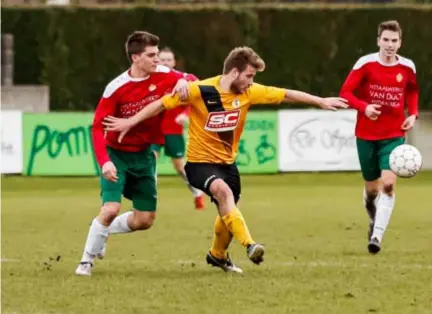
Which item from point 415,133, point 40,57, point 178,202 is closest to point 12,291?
point 178,202

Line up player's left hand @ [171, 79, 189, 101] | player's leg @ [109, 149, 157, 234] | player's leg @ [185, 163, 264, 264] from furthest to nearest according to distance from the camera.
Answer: player's leg @ [109, 149, 157, 234]
player's left hand @ [171, 79, 189, 101]
player's leg @ [185, 163, 264, 264]

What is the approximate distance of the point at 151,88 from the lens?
10.3 metres

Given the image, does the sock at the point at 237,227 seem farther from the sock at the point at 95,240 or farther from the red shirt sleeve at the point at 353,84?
the red shirt sleeve at the point at 353,84

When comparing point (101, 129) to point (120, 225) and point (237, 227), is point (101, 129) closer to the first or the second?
point (120, 225)

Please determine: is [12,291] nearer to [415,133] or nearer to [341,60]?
[415,133]

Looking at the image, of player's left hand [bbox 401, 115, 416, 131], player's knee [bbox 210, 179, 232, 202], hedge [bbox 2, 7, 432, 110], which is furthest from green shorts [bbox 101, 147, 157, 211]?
hedge [bbox 2, 7, 432, 110]

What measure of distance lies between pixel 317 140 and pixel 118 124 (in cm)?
1393

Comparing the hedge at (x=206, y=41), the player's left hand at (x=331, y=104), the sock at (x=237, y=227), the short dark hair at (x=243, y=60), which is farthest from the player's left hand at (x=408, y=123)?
the hedge at (x=206, y=41)

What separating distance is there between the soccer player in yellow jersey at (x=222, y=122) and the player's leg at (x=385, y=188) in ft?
6.61

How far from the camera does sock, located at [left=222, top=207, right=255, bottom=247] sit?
384 inches

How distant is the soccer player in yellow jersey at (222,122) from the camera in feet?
32.8

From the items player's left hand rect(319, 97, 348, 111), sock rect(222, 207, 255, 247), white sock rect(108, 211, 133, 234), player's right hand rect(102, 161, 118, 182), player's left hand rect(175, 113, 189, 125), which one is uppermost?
player's left hand rect(319, 97, 348, 111)

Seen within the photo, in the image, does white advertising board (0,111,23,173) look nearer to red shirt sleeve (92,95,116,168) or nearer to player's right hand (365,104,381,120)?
player's right hand (365,104,381,120)

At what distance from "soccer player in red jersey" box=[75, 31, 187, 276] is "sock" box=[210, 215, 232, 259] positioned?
1.94 ft
